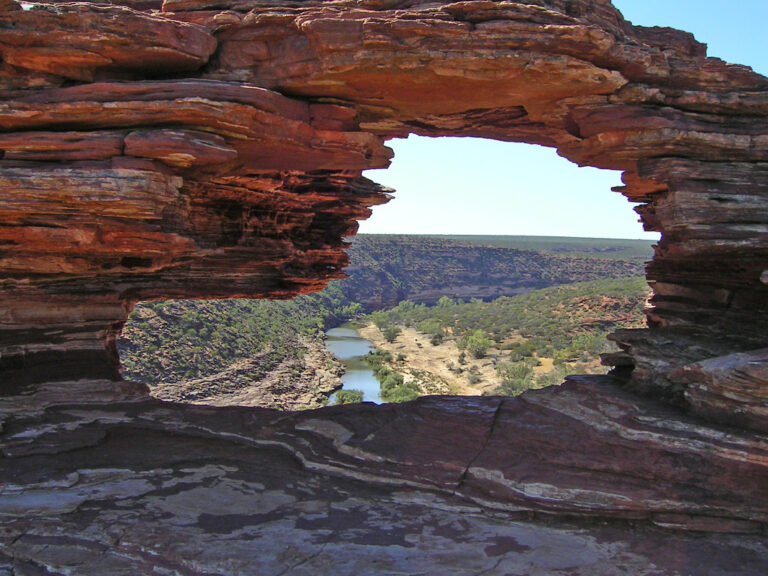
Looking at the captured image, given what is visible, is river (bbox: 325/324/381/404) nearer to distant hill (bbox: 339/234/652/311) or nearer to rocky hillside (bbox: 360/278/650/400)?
rocky hillside (bbox: 360/278/650/400)

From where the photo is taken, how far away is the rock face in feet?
29.8

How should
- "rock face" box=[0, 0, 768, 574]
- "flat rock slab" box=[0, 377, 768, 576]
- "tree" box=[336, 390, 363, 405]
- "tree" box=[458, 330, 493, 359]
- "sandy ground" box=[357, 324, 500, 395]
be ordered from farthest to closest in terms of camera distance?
"tree" box=[458, 330, 493, 359] → "sandy ground" box=[357, 324, 500, 395] → "tree" box=[336, 390, 363, 405] → "rock face" box=[0, 0, 768, 574] → "flat rock slab" box=[0, 377, 768, 576]

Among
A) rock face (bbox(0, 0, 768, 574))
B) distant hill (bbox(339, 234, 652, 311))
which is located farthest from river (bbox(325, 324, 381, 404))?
rock face (bbox(0, 0, 768, 574))

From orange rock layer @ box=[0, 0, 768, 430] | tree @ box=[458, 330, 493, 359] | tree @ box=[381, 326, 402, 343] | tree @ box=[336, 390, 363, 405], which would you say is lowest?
tree @ box=[381, 326, 402, 343]

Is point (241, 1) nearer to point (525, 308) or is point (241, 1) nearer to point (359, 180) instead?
point (359, 180)

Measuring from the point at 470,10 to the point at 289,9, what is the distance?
344 cm

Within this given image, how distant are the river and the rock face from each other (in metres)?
25.3

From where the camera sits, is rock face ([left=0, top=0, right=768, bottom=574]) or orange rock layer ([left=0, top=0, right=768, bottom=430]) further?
orange rock layer ([left=0, top=0, right=768, bottom=430])

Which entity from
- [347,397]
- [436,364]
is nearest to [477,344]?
[436,364]

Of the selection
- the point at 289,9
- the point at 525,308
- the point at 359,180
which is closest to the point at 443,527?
the point at 289,9

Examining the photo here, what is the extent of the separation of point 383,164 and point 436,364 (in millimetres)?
38703

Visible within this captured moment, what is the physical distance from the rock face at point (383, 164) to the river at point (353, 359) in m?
25.3

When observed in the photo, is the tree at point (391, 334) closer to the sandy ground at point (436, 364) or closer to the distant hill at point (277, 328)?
the sandy ground at point (436, 364)

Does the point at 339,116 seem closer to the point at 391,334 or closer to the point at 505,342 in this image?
the point at 505,342
